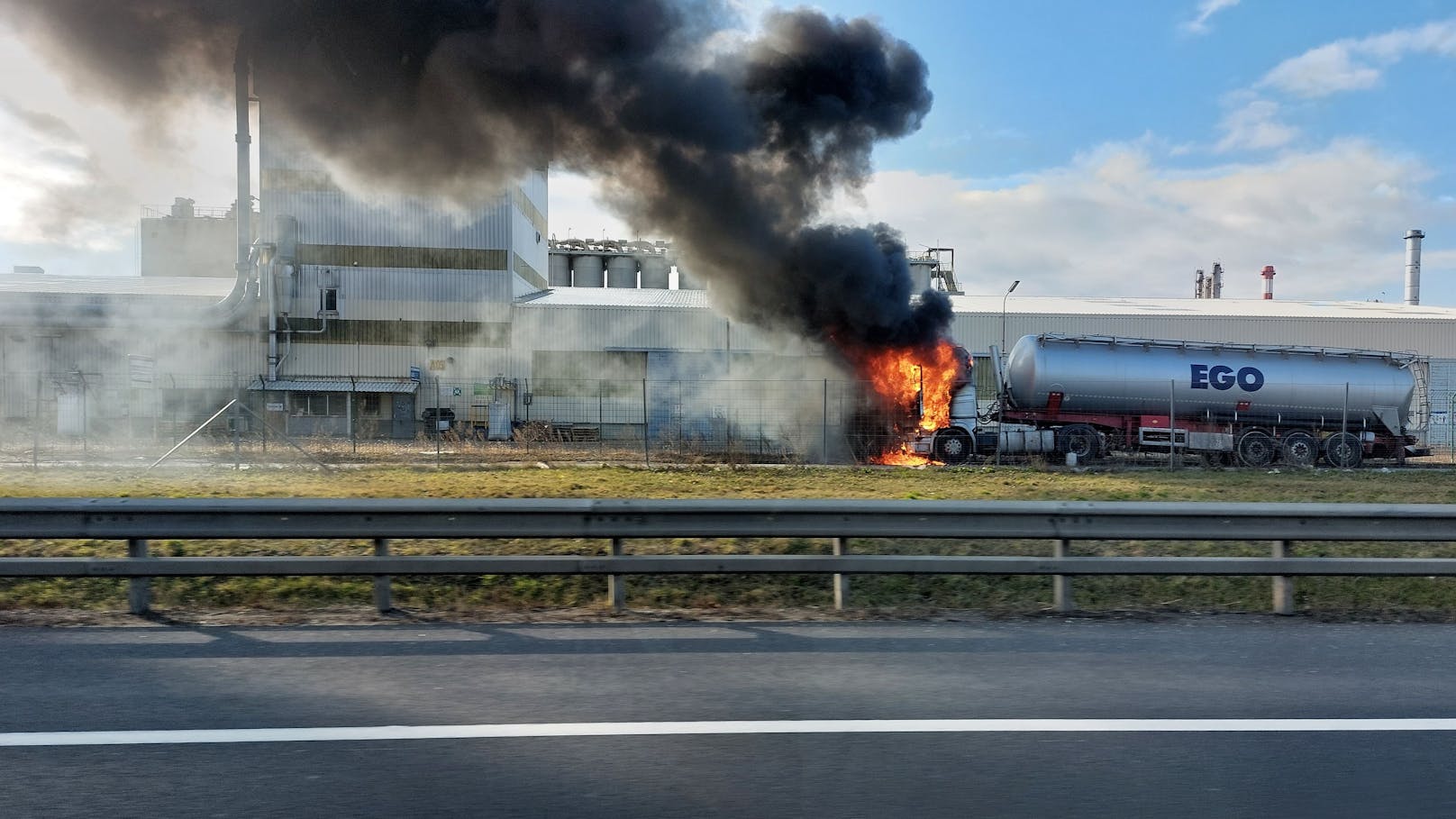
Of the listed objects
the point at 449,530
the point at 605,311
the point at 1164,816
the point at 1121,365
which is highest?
the point at 605,311

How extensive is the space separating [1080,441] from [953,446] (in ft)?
10.3

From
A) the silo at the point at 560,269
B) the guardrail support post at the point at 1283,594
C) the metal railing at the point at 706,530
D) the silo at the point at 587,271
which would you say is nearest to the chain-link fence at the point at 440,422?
the metal railing at the point at 706,530

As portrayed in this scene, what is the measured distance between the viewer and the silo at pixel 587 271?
5159 cm

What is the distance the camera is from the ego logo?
23141 millimetres

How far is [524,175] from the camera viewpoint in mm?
18594

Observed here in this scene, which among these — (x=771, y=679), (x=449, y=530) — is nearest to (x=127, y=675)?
(x=449, y=530)

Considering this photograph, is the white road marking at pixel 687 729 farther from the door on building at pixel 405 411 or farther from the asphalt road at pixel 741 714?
the door on building at pixel 405 411

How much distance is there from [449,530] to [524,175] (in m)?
13.2

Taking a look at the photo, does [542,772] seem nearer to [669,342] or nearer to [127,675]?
[127,675]

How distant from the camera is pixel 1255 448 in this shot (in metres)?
23.0

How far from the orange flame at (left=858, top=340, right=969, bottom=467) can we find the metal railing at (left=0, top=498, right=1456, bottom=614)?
14.9 meters

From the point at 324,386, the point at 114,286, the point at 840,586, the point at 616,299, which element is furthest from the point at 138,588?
the point at 114,286

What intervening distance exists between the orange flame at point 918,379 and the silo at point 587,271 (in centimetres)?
3040

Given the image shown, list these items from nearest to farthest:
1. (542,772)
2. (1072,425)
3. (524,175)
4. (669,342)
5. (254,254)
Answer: (542,772)
(524,175)
(1072,425)
(254,254)
(669,342)
